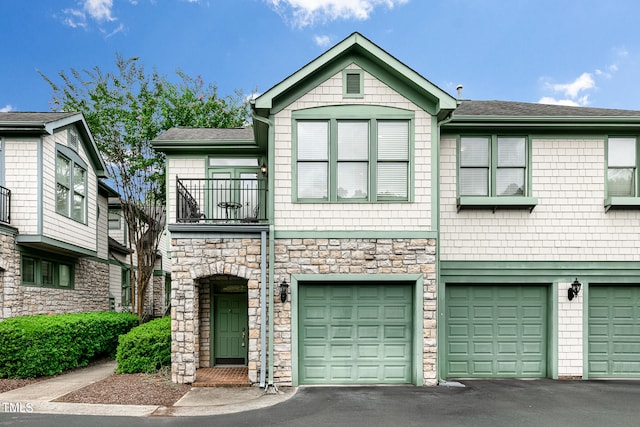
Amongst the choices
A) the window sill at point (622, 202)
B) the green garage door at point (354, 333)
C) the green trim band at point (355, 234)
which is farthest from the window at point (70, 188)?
the window sill at point (622, 202)

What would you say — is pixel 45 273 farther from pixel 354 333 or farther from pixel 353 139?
pixel 353 139

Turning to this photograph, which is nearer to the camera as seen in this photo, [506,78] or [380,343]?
A: [380,343]

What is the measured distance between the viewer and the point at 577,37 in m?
33.3

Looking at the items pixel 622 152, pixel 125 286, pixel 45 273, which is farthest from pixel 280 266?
pixel 125 286

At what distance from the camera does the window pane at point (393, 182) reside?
9.58 metres

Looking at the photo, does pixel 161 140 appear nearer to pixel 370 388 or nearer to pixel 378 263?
pixel 378 263

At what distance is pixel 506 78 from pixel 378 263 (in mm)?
27159

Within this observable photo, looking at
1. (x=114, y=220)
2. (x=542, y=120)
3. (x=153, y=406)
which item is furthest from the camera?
(x=114, y=220)

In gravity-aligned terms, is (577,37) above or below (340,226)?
above

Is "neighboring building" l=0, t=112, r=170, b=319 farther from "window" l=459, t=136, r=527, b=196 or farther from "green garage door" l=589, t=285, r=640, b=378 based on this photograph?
"green garage door" l=589, t=285, r=640, b=378

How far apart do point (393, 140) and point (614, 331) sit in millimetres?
6838

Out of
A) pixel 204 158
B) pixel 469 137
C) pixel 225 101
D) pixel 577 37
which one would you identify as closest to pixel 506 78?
pixel 577 37

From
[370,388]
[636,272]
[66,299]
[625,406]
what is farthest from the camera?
[66,299]

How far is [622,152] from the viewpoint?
416 inches
